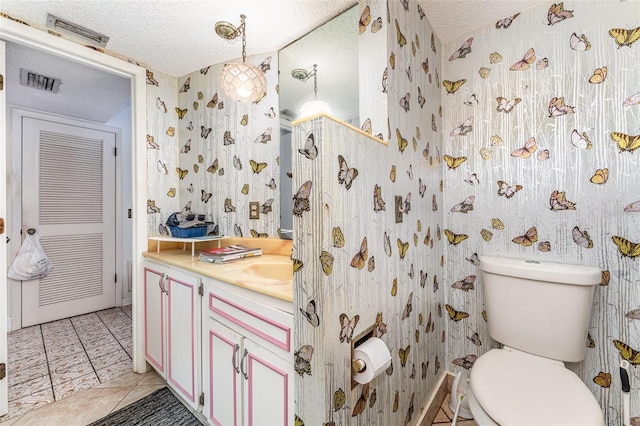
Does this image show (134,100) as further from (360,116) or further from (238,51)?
(360,116)

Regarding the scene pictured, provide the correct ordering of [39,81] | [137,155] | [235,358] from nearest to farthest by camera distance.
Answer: [235,358], [137,155], [39,81]

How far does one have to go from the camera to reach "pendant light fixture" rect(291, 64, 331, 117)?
4.93ft

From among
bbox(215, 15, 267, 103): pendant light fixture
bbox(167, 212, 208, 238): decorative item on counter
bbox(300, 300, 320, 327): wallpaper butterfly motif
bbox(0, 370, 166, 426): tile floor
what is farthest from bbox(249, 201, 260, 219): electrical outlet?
bbox(0, 370, 166, 426): tile floor

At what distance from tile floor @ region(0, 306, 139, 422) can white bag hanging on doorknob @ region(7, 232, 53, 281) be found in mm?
515

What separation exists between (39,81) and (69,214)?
4.25ft

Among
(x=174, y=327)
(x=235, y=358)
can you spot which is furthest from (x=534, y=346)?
(x=174, y=327)

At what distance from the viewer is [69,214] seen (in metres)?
2.80

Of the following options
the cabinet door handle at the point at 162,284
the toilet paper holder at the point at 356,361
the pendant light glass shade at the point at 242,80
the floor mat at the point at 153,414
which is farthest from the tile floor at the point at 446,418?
the pendant light glass shade at the point at 242,80

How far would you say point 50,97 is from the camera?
7.99 ft

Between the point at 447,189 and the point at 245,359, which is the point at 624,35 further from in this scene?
the point at 245,359

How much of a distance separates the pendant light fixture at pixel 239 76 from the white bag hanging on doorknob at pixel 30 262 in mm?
2578

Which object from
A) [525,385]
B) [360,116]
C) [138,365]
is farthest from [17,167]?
[525,385]

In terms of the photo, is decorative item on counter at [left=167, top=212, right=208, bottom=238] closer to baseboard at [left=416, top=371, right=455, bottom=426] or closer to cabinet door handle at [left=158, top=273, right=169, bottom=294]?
cabinet door handle at [left=158, top=273, right=169, bottom=294]

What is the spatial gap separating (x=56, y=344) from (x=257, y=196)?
2198 millimetres
